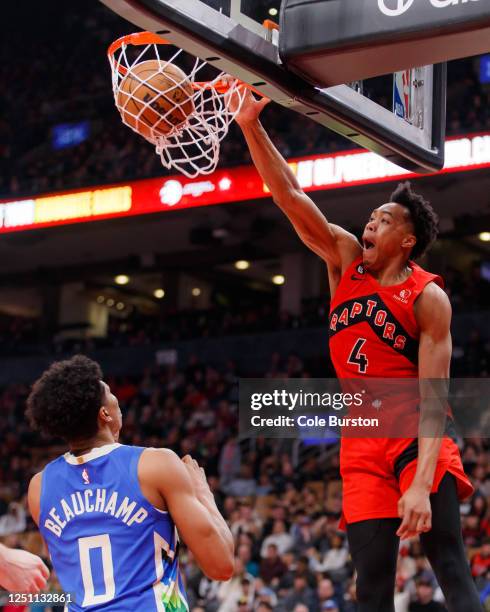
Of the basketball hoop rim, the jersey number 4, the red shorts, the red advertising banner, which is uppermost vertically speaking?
the red advertising banner

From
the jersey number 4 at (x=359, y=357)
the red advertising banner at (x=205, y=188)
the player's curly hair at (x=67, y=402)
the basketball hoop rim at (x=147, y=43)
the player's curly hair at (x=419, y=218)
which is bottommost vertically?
the player's curly hair at (x=67, y=402)

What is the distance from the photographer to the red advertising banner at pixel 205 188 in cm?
1266

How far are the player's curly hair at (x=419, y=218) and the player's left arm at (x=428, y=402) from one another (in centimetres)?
21

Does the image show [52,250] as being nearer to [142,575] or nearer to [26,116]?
[26,116]

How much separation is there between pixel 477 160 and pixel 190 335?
7956 millimetres

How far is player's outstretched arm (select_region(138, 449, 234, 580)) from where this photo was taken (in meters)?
2.74

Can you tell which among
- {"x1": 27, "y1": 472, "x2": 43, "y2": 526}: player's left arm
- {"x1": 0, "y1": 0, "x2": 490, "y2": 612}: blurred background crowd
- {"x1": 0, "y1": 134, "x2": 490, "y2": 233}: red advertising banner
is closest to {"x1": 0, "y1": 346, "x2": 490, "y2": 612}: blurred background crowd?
{"x1": 0, "y1": 0, "x2": 490, "y2": 612}: blurred background crowd

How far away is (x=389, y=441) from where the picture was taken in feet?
11.8

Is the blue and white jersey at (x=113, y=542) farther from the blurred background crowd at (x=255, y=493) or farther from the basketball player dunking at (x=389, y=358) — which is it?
the blurred background crowd at (x=255, y=493)

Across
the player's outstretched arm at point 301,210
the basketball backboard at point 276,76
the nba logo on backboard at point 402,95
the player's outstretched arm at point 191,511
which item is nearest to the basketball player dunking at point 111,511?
the player's outstretched arm at point 191,511

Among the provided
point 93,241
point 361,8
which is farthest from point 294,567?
point 93,241

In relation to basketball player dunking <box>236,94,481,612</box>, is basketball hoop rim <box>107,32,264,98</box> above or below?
above

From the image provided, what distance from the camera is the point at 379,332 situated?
369cm

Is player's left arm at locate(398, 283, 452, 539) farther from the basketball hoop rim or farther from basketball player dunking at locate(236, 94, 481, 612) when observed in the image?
the basketball hoop rim
